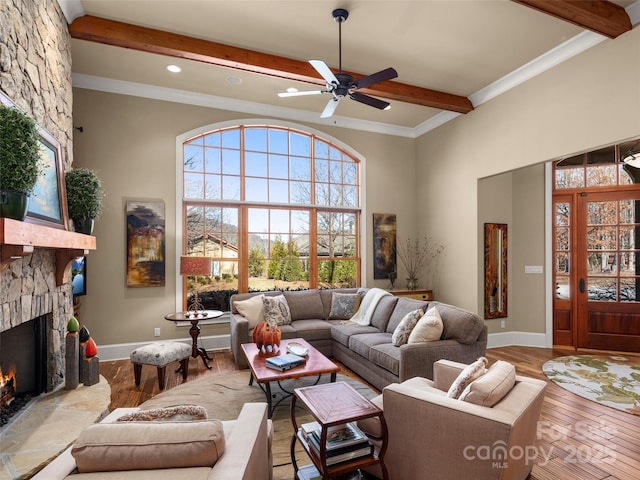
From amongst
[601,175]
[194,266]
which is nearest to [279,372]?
[194,266]

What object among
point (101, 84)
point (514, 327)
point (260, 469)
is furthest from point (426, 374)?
point (101, 84)

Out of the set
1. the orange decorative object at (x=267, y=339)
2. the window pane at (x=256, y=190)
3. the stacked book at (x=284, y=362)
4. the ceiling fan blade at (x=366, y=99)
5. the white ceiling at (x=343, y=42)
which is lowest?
the stacked book at (x=284, y=362)

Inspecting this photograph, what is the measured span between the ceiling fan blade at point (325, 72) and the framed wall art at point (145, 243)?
290 centimetres

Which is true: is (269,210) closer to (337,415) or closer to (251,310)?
(251,310)

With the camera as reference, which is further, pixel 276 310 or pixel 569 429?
pixel 276 310

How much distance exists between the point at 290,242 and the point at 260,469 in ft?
13.4

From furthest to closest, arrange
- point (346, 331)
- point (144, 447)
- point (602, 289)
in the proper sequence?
point (602, 289) → point (346, 331) → point (144, 447)

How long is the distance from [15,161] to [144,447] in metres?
1.59

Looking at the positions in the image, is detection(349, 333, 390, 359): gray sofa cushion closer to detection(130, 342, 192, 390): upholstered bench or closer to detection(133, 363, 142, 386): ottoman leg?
detection(130, 342, 192, 390): upholstered bench

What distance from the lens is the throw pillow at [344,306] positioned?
4.97 meters

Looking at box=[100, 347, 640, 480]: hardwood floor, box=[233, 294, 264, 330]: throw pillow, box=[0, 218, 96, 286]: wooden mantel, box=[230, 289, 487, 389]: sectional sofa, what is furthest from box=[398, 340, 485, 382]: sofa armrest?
box=[0, 218, 96, 286]: wooden mantel

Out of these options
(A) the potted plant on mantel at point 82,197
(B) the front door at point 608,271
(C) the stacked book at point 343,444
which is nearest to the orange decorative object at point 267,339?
(C) the stacked book at point 343,444

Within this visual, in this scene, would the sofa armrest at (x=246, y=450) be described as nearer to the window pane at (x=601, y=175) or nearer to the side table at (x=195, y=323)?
the side table at (x=195, y=323)

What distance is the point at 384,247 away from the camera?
6047 millimetres
